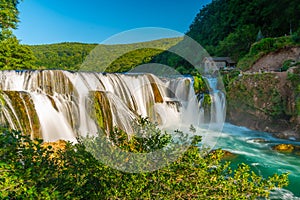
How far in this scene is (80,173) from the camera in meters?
Result: 2.61

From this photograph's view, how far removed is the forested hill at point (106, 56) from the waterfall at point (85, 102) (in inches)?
106

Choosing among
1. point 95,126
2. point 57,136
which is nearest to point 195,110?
point 95,126

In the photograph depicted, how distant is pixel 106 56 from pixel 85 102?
7052mm

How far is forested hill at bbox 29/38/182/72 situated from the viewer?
1507 centimetres

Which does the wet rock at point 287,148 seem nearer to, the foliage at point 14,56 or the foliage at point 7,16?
the foliage at point 7,16

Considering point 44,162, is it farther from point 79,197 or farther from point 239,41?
point 239,41

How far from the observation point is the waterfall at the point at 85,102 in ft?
24.3

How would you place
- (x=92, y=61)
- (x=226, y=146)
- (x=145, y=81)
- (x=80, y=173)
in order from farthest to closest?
(x=92, y=61) → (x=145, y=81) → (x=226, y=146) → (x=80, y=173)

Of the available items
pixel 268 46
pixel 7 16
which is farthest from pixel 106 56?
pixel 268 46

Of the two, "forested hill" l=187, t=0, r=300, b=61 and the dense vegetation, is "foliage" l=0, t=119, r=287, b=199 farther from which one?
"forested hill" l=187, t=0, r=300, b=61

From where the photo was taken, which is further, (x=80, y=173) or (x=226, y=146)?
(x=226, y=146)

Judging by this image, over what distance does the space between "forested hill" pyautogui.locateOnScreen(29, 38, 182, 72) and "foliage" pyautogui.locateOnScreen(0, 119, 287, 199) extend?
10.7m

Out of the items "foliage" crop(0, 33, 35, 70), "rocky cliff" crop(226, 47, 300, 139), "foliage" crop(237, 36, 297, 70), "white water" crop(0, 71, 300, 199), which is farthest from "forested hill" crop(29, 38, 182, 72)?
"foliage" crop(237, 36, 297, 70)

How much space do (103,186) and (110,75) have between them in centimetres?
971
